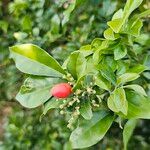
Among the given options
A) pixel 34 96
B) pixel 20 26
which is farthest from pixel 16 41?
pixel 34 96

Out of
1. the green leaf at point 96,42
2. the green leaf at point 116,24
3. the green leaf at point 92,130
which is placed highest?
the green leaf at point 116,24

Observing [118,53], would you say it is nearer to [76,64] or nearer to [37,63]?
[76,64]

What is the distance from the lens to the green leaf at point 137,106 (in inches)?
46.4

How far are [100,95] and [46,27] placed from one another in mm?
906

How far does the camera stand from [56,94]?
1140 millimetres

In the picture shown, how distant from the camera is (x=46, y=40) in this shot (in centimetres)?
197

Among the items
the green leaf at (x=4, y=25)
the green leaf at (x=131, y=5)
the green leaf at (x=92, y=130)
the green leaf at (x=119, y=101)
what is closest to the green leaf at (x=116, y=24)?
the green leaf at (x=131, y=5)

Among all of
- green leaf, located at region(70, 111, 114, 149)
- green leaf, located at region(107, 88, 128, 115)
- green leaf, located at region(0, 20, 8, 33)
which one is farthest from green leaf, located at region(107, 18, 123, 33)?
green leaf, located at region(0, 20, 8, 33)

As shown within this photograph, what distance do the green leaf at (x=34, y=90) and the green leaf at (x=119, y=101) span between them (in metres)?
0.18

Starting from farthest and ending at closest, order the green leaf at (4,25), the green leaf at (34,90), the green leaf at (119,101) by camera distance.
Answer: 1. the green leaf at (4,25)
2. the green leaf at (34,90)
3. the green leaf at (119,101)

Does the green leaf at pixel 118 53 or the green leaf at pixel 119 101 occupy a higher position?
the green leaf at pixel 118 53

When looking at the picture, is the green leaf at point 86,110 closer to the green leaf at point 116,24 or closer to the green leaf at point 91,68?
the green leaf at point 91,68

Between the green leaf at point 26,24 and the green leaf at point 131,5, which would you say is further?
the green leaf at point 26,24

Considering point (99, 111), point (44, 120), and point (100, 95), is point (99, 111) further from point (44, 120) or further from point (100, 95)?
point (44, 120)
